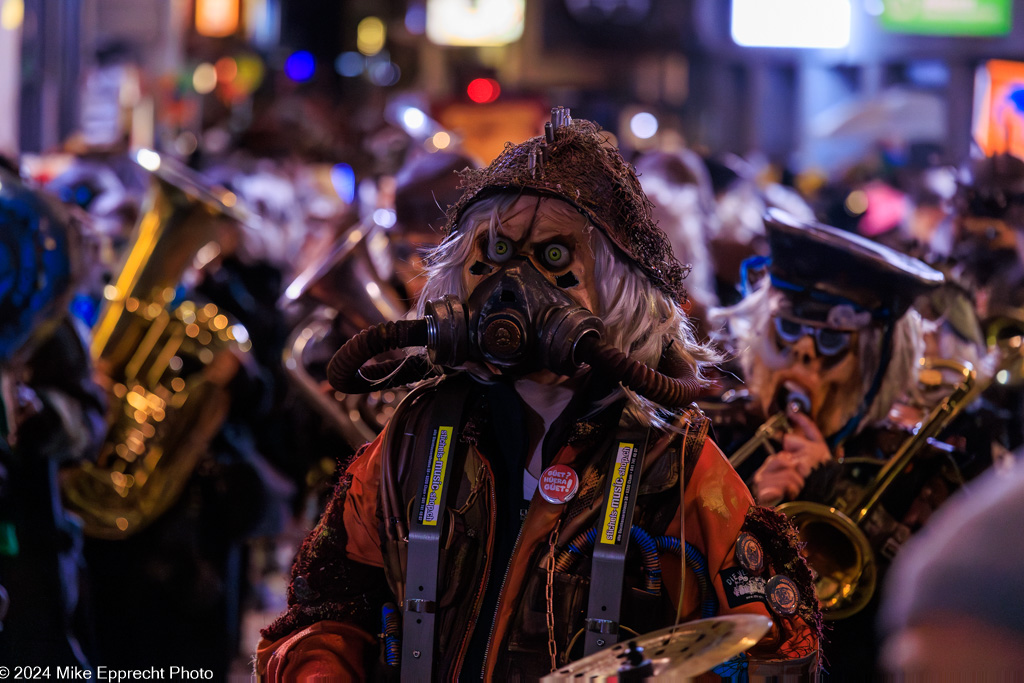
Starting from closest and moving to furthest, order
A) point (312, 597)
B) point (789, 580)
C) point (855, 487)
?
point (789, 580)
point (312, 597)
point (855, 487)

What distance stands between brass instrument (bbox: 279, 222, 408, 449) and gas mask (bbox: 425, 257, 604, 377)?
6.81 ft

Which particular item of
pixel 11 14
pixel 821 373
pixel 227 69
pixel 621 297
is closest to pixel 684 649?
pixel 621 297

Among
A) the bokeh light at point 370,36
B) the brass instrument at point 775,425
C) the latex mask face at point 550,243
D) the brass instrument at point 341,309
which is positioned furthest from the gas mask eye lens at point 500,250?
the bokeh light at point 370,36

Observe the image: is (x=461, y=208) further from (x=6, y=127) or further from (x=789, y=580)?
(x=6, y=127)

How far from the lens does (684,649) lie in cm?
166

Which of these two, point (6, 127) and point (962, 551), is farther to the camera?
point (6, 127)

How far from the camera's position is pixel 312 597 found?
220 cm

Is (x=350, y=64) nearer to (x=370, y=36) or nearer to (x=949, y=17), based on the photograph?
(x=370, y=36)

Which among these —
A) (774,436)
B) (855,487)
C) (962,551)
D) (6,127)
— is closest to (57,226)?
(774,436)

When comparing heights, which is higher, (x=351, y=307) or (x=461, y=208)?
(x=461, y=208)

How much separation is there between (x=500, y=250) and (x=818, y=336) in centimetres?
143

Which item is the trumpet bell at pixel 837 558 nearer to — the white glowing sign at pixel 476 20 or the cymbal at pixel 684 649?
the cymbal at pixel 684 649

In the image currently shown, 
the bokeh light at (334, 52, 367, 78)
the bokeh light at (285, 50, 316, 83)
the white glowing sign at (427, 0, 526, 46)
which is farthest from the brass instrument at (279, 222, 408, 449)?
the bokeh light at (334, 52, 367, 78)

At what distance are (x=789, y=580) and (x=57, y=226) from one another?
2536mm
